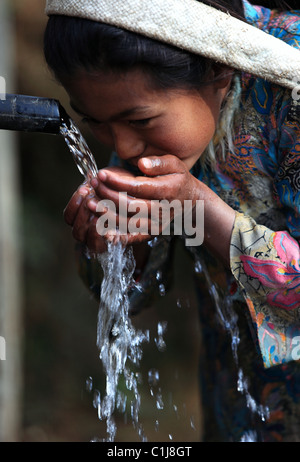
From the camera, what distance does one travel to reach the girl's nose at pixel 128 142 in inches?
61.0

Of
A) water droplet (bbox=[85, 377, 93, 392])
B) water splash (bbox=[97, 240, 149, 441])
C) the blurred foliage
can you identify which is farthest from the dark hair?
water droplet (bbox=[85, 377, 93, 392])

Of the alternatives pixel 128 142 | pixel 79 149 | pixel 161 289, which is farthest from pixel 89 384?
pixel 128 142

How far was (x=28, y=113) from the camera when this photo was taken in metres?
1.50

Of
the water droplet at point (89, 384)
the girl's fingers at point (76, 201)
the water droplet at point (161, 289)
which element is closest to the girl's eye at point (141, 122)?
the girl's fingers at point (76, 201)

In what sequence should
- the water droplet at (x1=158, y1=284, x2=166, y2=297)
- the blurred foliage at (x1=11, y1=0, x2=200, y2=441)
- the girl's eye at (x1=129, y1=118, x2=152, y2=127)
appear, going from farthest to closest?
the blurred foliage at (x1=11, y1=0, x2=200, y2=441) < the water droplet at (x1=158, y1=284, x2=166, y2=297) < the girl's eye at (x1=129, y1=118, x2=152, y2=127)

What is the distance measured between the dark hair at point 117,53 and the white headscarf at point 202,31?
0.02 m

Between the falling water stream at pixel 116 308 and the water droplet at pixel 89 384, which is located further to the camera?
the water droplet at pixel 89 384

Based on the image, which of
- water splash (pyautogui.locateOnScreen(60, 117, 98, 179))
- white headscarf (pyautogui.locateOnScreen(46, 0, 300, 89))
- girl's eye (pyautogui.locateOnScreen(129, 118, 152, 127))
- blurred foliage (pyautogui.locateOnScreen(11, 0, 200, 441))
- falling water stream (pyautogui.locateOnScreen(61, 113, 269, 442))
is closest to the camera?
white headscarf (pyautogui.locateOnScreen(46, 0, 300, 89))

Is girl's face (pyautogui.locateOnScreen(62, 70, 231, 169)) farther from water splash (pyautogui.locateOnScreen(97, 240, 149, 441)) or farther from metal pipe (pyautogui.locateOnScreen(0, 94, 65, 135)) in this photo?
water splash (pyautogui.locateOnScreen(97, 240, 149, 441))

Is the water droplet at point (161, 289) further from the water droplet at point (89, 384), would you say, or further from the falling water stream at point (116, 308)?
the water droplet at point (89, 384)

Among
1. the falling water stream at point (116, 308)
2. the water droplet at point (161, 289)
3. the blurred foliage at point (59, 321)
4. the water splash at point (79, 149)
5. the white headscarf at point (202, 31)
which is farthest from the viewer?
the blurred foliage at point (59, 321)

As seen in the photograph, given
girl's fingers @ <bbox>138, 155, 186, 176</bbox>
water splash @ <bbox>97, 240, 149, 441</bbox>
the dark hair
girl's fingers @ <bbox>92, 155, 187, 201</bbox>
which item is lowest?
water splash @ <bbox>97, 240, 149, 441</bbox>

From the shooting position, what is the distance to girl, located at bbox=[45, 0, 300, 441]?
1454 mm
